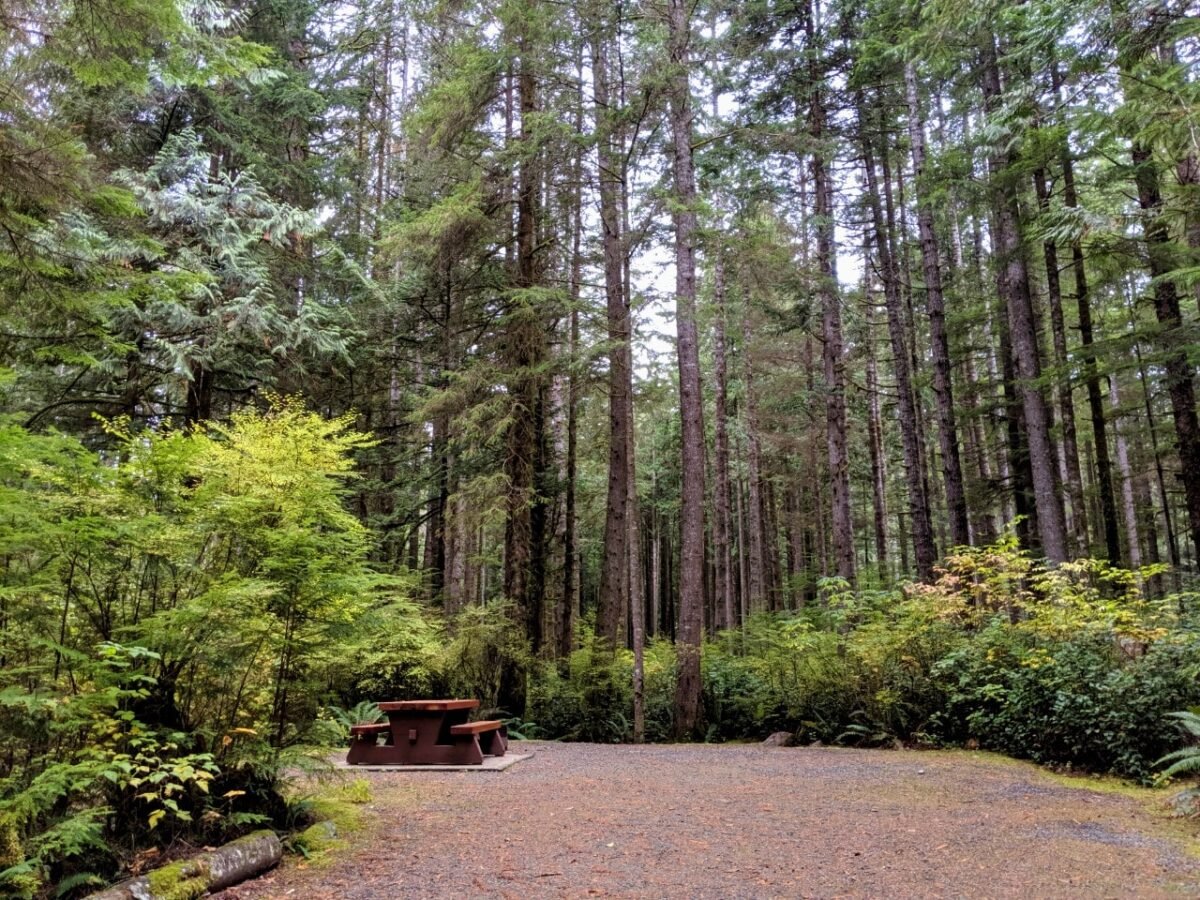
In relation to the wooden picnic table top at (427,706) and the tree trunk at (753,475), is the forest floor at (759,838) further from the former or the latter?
the tree trunk at (753,475)

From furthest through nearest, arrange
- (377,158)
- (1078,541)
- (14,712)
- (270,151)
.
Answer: (377,158) → (1078,541) → (270,151) → (14,712)

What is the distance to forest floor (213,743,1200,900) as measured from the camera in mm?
3926

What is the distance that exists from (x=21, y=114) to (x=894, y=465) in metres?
27.8

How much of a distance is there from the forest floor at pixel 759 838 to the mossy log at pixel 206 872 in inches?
4.2

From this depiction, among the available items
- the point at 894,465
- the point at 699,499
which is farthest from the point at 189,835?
the point at 894,465

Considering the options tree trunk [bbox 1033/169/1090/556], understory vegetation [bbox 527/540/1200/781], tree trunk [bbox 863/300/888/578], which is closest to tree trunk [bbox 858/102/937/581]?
tree trunk [bbox 863/300/888/578]

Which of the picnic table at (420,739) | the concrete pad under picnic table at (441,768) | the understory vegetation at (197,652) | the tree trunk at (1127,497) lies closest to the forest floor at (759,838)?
the concrete pad under picnic table at (441,768)

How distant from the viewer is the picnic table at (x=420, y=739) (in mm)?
8281

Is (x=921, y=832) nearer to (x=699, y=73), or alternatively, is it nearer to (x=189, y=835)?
(x=189, y=835)

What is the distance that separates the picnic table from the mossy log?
13.0 ft

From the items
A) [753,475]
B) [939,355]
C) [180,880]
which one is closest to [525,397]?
[939,355]

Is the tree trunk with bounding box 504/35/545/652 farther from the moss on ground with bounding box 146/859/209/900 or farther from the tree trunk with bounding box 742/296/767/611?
the moss on ground with bounding box 146/859/209/900

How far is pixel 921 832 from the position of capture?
5.00 metres

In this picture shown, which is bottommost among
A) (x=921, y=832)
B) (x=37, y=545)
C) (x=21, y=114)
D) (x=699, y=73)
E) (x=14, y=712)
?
(x=921, y=832)
